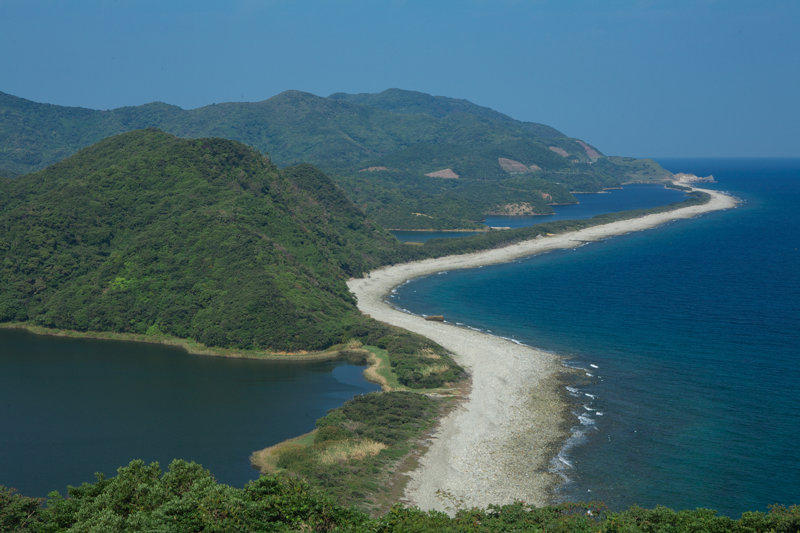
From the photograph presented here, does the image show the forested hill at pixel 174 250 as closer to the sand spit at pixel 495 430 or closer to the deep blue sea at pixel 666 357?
the sand spit at pixel 495 430

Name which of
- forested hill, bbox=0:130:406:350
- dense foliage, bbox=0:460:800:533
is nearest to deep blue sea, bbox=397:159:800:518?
dense foliage, bbox=0:460:800:533

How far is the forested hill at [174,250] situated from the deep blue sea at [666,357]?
91.6ft

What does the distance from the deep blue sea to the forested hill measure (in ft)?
91.6

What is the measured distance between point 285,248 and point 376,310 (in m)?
23.8

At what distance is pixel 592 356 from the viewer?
91812mm

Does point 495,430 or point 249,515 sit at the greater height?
point 249,515

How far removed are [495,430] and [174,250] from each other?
2968 inches

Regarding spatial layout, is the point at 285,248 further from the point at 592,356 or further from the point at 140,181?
the point at 592,356

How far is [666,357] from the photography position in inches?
3516

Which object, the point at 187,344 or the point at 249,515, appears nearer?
the point at 249,515

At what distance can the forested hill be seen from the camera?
103 meters

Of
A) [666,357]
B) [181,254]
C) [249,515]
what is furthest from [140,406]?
[666,357]

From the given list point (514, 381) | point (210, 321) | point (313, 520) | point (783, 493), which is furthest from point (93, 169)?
point (783, 493)

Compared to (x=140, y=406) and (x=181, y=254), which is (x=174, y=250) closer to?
(x=181, y=254)
